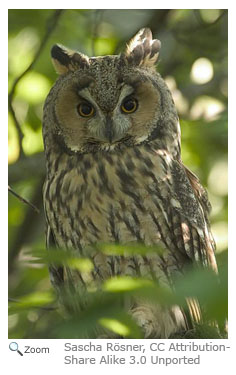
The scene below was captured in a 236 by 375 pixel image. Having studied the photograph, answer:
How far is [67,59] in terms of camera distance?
7.45ft

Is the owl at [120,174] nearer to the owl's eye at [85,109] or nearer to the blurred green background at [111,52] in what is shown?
the owl's eye at [85,109]

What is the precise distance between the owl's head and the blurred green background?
179mm

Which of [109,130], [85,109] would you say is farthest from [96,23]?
[109,130]

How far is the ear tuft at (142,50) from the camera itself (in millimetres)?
2244

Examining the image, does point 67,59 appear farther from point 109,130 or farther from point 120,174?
point 120,174

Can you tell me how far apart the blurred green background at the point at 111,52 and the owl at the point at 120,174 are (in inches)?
6.6

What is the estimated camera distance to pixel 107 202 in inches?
89.4

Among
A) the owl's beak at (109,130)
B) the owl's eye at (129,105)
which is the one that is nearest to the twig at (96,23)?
the owl's eye at (129,105)

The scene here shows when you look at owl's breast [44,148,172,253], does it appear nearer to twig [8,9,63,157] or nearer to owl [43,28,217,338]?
owl [43,28,217,338]

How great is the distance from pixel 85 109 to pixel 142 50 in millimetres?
336
